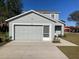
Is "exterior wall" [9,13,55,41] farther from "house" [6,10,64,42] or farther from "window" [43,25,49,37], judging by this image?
"window" [43,25,49,37]

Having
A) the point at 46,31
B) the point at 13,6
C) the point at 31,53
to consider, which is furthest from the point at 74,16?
the point at 31,53

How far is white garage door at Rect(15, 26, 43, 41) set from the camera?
24.4m

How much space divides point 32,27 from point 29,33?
0.99 m

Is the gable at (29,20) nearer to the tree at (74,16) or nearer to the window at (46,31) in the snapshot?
the window at (46,31)

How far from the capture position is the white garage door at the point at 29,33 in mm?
24366

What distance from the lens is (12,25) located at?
24.4 meters

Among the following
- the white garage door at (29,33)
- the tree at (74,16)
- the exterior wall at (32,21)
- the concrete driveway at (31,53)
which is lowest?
the concrete driveway at (31,53)

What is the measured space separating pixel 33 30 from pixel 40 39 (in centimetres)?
166

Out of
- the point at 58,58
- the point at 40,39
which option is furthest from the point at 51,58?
the point at 40,39

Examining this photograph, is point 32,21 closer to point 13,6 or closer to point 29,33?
point 29,33

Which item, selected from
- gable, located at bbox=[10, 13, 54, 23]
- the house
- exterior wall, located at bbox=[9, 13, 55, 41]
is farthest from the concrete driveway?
gable, located at bbox=[10, 13, 54, 23]

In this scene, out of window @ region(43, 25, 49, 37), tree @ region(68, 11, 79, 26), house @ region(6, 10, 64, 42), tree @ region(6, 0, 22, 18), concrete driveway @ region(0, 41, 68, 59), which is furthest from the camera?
tree @ region(68, 11, 79, 26)

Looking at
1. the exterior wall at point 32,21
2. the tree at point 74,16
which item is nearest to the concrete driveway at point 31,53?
the exterior wall at point 32,21

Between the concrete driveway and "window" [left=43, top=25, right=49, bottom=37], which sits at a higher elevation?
"window" [left=43, top=25, right=49, bottom=37]
